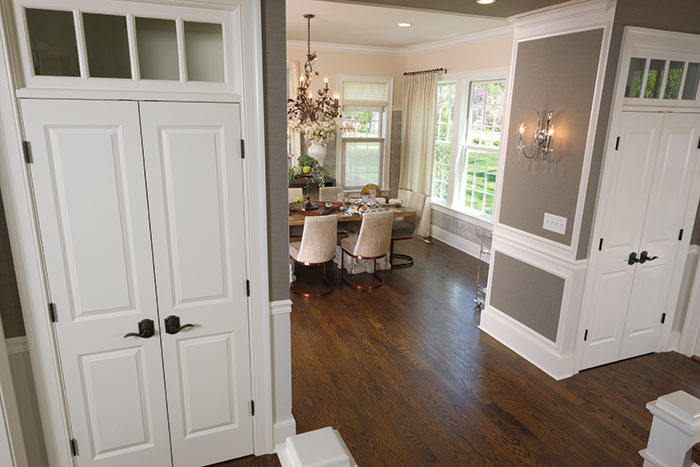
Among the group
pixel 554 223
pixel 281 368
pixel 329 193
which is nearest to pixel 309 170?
pixel 329 193

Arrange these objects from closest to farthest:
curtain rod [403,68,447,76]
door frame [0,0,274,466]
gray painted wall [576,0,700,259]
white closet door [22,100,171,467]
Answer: door frame [0,0,274,466]
white closet door [22,100,171,467]
gray painted wall [576,0,700,259]
curtain rod [403,68,447,76]

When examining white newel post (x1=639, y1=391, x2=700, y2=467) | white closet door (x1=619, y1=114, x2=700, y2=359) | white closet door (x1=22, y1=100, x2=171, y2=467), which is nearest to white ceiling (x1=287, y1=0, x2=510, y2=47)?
white closet door (x1=619, y1=114, x2=700, y2=359)

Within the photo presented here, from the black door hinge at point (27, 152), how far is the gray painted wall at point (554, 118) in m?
3.39

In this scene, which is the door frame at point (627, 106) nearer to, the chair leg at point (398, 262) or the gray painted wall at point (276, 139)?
the gray painted wall at point (276, 139)

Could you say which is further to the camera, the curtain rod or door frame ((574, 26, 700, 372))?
the curtain rod

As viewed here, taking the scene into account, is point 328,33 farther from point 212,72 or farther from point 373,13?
point 212,72

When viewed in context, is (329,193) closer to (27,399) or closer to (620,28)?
(620,28)

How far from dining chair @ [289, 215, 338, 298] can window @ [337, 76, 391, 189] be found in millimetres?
3037

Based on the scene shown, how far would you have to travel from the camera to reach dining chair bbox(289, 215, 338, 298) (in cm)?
481

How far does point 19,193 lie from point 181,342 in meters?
1.05

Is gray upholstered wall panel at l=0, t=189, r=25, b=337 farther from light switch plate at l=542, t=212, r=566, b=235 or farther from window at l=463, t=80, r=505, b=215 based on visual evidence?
window at l=463, t=80, r=505, b=215

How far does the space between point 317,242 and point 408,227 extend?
70.7 inches

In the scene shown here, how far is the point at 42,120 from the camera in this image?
1.93 m

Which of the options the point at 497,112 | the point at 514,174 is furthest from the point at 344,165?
the point at 514,174
